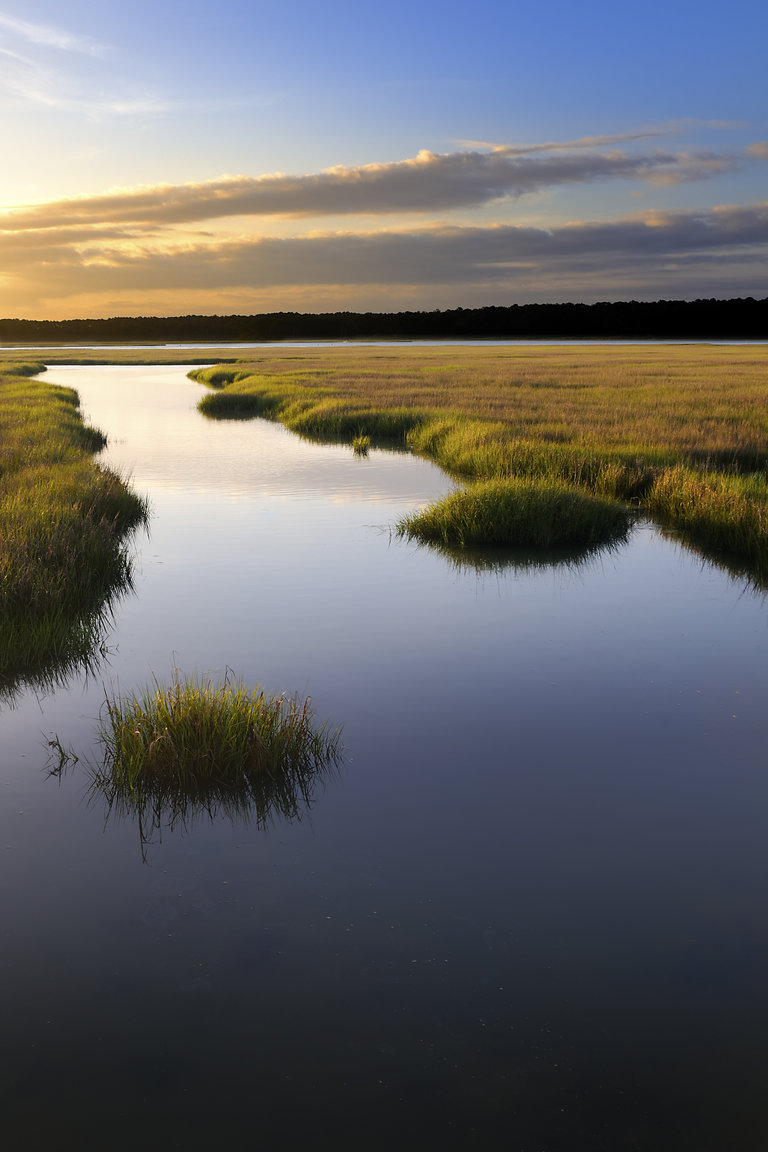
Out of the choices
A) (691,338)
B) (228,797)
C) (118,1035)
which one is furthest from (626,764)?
(691,338)

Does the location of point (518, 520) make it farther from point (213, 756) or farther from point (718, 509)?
point (213, 756)

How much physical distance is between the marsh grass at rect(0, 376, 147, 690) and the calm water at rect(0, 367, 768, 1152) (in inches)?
25.1

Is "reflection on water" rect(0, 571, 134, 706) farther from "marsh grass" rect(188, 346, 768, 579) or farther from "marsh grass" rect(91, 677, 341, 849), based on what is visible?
"marsh grass" rect(188, 346, 768, 579)

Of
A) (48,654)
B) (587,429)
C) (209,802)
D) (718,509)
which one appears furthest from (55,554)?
(587,429)

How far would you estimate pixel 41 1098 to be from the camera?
355cm

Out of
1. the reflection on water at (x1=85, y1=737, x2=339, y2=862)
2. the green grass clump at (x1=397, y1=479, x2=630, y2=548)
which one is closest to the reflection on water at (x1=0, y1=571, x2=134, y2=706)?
the reflection on water at (x1=85, y1=737, x2=339, y2=862)

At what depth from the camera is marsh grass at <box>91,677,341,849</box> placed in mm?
5883

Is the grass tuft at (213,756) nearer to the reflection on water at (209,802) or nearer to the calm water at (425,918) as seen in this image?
the reflection on water at (209,802)

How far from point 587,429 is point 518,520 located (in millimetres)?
9382

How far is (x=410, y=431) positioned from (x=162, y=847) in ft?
72.9

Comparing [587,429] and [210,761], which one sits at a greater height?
[587,429]

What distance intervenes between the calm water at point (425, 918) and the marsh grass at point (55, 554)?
0.64 m

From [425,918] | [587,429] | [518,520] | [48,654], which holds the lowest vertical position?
[425,918]

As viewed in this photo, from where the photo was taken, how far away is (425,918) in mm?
4586
